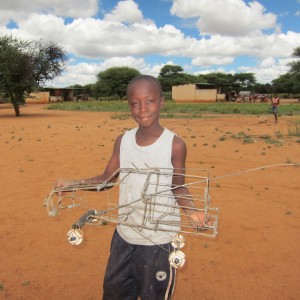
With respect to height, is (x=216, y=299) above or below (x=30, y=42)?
below

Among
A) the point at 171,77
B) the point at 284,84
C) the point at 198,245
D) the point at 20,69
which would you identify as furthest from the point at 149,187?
the point at 171,77

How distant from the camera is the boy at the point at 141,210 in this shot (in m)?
2.12

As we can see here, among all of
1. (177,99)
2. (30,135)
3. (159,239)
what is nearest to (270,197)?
(159,239)

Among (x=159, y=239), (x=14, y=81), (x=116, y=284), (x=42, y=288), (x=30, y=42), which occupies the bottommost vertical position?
(x=42, y=288)

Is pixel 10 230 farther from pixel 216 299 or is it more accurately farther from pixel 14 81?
pixel 14 81

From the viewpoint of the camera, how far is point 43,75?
2814 centimetres

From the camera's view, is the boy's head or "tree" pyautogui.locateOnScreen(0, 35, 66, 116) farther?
"tree" pyautogui.locateOnScreen(0, 35, 66, 116)

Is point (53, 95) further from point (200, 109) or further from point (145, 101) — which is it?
point (145, 101)

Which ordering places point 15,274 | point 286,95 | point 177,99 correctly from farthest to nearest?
point 286,95, point 177,99, point 15,274

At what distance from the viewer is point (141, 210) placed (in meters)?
2.15

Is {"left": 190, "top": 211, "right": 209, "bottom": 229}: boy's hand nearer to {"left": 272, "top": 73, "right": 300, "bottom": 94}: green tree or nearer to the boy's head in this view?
the boy's head

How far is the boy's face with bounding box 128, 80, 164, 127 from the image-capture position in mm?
2115

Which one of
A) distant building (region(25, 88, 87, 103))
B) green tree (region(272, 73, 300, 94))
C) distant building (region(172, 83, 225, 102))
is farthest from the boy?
green tree (region(272, 73, 300, 94))

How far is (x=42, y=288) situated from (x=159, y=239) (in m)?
2.10
